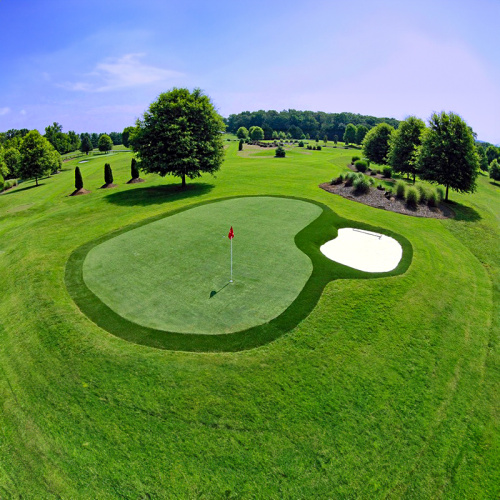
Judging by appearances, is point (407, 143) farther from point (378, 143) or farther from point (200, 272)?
point (200, 272)

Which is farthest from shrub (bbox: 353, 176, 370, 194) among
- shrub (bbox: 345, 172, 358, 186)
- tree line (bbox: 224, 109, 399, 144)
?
tree line (bbox: 224, 109, 399, 144)

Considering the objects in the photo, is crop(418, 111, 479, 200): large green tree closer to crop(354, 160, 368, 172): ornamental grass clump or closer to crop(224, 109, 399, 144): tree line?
crop(354, 160, 368, 172): ornamental grass clump

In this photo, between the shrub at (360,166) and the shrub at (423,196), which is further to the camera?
the shrub at (360,166)

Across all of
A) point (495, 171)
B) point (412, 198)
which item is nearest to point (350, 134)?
point (495, 171)

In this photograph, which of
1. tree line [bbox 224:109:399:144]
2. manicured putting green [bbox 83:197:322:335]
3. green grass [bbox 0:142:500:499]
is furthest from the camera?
tree line [bbox 224:109:399:144]

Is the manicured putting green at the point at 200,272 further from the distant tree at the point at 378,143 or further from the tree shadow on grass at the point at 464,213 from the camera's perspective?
the distant tree at the point at 378,143

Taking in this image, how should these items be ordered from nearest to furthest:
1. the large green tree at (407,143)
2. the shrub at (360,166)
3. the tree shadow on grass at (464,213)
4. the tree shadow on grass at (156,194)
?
the tree shadow on grass at (464,213) → the tree shadow on grass at (156,194) → the large green tree at (407,143) → the shrub at (360,166)

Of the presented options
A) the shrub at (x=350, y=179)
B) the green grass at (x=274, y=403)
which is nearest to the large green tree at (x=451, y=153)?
the shrub at (x=350, y=179)

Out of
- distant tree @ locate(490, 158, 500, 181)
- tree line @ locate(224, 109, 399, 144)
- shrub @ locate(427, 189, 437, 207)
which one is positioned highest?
tree line @ locate(224, 109, 399, 144)
